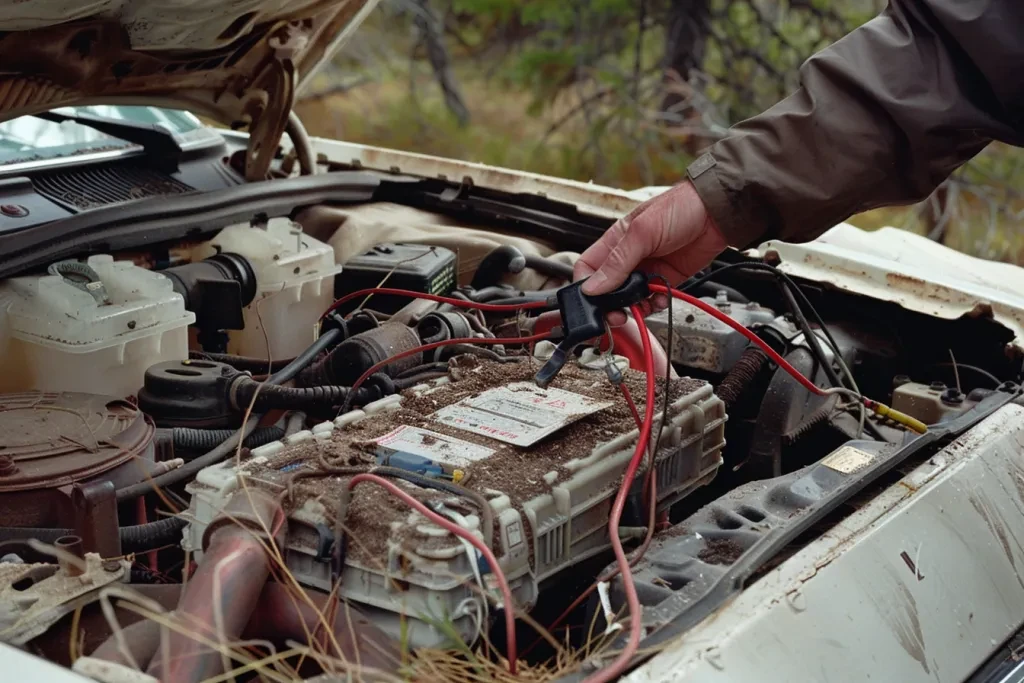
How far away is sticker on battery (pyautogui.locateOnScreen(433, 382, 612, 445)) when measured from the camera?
1772mm

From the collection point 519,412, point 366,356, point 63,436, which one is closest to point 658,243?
point 519,412

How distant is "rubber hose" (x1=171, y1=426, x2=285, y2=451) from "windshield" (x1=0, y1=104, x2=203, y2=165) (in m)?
1.07

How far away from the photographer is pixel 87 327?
2084mm

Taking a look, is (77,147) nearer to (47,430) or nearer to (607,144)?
(47,430)

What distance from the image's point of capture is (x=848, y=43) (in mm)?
1926

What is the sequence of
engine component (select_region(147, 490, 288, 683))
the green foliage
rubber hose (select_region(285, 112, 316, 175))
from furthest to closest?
the green foliage → rubber hose (select_region(285, 112, 316, 175)) → engine component (select_region(147, 490, 288, 683))

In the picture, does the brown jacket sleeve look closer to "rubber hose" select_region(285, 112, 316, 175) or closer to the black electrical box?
the black electrical box

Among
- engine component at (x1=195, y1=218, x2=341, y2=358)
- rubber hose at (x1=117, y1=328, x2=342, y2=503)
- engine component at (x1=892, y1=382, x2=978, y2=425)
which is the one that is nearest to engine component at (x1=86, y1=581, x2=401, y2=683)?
rubber hose at (x1=117, y1=328, x2=342, y2=503)

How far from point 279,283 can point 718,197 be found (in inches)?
44.7

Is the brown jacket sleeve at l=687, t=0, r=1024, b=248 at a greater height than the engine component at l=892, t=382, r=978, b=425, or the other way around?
the brown jacket sleeve at l=687, t=0, r=1024, b=248

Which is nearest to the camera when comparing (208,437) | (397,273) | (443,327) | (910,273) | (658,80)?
(208,437)

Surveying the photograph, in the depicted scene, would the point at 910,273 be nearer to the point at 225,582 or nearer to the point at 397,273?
the point at 397,273

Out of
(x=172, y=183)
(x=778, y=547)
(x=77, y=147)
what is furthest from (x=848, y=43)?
(x=77, y=147)

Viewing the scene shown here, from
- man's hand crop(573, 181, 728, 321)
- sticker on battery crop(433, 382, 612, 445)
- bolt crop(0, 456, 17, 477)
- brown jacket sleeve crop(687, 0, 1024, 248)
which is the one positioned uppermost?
brown jacket sleeve crop(687, 0, 1024, 248)
